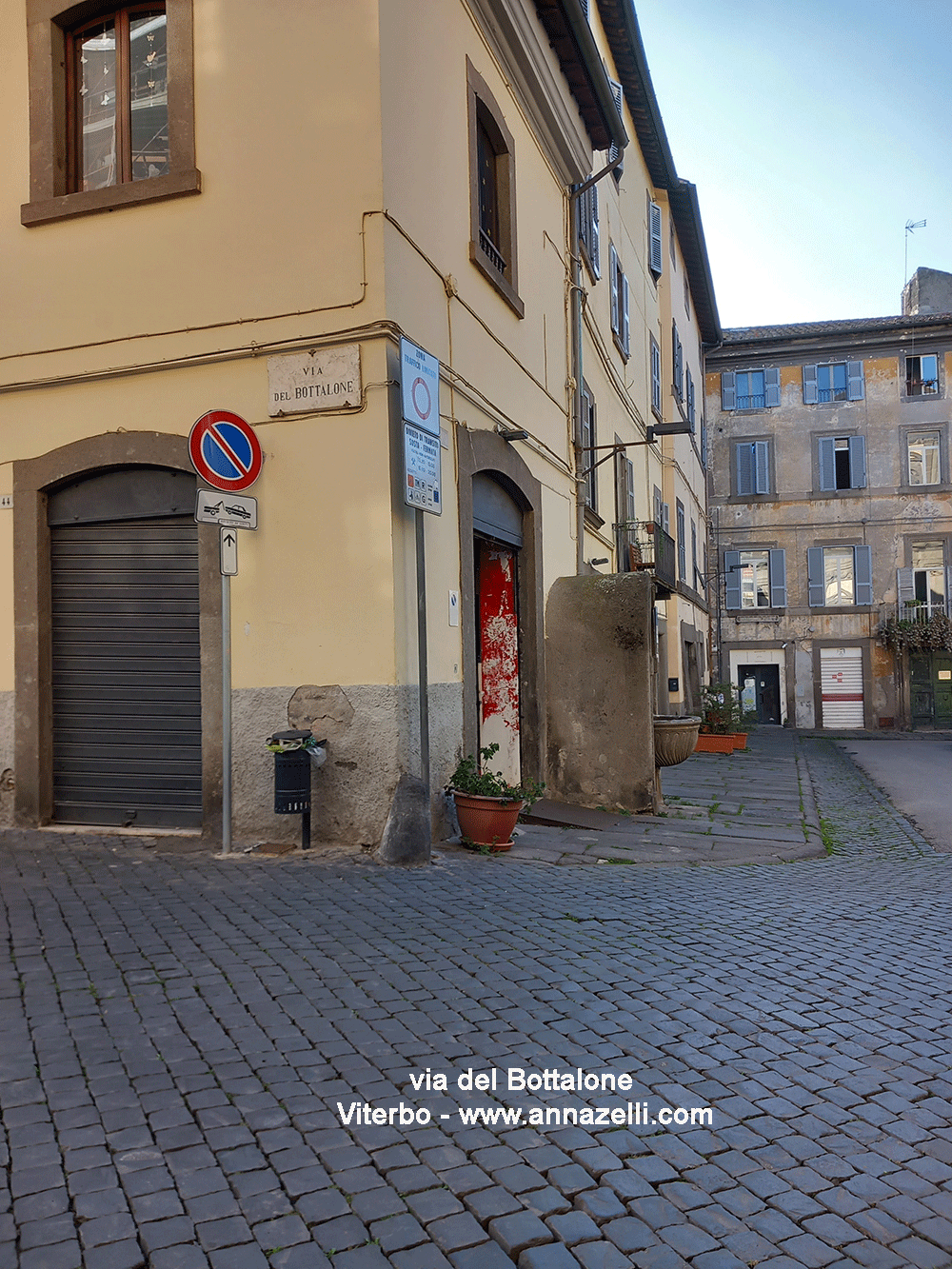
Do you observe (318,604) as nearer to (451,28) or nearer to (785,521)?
(451,28)

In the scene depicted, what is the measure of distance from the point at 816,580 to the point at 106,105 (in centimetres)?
2791

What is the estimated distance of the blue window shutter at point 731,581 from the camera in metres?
32.3

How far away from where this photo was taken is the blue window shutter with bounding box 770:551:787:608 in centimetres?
3181

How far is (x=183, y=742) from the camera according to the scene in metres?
7.07

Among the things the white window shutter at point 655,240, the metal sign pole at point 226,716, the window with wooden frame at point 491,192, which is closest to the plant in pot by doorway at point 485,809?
the metal sign pole at point 226,716

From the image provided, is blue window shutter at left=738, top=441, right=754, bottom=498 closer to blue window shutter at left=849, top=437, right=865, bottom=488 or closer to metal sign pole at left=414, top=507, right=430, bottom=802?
blue window shutter at left=849, top=437, right=865, bottom=488

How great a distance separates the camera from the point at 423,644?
6.42 m

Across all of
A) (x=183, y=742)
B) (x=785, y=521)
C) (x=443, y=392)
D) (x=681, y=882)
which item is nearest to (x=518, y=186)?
(x=443, y=392)

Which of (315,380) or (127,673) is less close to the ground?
(315,380)

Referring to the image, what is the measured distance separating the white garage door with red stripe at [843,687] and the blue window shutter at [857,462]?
552 cm

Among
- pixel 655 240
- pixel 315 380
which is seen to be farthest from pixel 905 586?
pixel 315 380

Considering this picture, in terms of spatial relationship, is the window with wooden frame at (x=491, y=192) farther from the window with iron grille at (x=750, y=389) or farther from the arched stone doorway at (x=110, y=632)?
the window with iron grille at (x=750, y=389)

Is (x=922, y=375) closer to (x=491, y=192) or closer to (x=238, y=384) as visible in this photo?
(x=491, y=192)

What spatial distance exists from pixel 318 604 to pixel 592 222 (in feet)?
30.0
